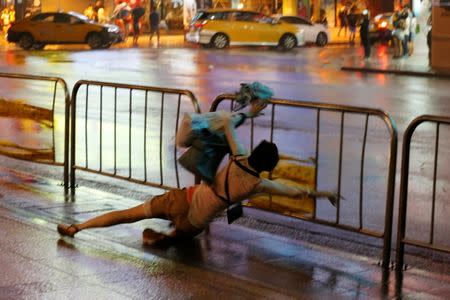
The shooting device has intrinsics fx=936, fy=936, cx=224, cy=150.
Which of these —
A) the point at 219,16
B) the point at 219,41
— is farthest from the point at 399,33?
the point at 219,41

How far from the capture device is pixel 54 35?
42.4 m

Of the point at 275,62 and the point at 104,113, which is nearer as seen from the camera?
the point at 104,113

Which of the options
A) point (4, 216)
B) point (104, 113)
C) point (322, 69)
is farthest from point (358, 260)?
point (322, 69)

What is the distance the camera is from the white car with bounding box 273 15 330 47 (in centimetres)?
4381

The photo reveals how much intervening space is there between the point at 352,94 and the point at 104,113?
6.38 meters

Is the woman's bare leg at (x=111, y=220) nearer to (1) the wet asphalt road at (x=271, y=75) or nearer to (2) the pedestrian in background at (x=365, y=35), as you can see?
(1) the wet asphalt road at (x=271, y=75)

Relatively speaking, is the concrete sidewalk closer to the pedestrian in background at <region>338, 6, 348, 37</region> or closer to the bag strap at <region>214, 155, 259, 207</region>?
the bag strap at <region>214, 155, 259, 207</region>

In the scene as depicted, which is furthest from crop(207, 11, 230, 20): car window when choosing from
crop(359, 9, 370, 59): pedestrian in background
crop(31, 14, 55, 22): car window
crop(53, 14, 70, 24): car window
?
crop(359, 9, 370, 59): pedestrian in background

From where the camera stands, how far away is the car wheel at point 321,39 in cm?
4452

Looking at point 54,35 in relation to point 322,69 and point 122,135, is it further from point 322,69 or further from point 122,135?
point 122,135

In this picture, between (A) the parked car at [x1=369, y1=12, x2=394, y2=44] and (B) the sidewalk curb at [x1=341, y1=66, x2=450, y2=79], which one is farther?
(A) the parked car at [x1=369, y1=12, x2=394, y2=44]

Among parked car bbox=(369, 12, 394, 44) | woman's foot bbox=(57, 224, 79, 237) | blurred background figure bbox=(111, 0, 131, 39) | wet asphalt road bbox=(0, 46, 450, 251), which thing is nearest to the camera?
woman's foot bbox=(57, 224, 79, 237)

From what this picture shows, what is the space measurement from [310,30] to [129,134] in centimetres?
3459

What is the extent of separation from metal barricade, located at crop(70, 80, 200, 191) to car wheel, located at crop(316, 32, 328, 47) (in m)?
24.6
